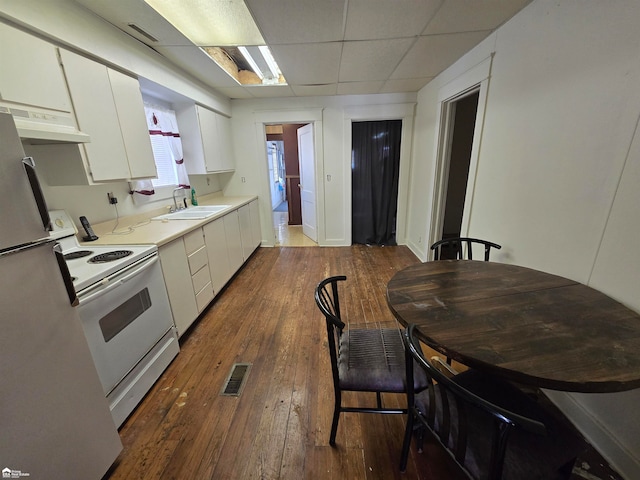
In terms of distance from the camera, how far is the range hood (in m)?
1.26

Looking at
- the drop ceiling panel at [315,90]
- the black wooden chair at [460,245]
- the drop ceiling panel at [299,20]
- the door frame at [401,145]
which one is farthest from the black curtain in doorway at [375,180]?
the black wooden chair at [460,245]

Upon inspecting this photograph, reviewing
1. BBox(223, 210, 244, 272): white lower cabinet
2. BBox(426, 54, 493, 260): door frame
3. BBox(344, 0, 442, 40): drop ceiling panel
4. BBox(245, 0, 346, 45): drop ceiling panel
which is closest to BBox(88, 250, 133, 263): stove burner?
BBox(223, 210, 244, 272): white lower cabinet

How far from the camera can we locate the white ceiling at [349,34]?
169 centimetres

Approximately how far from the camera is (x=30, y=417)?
89 cm

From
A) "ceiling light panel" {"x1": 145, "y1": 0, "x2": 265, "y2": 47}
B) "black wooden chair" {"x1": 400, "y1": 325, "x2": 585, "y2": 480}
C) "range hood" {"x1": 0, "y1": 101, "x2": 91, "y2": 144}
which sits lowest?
"black wooden chair" {"x1": 400, "y1": 325, "x2": 585, "y2": 480}

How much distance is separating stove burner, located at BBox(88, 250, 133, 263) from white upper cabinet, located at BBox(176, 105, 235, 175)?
6.40 feet

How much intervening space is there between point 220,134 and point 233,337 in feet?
A: 9.54

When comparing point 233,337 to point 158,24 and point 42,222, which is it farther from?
point 158,24

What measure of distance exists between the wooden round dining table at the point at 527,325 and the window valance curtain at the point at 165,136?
8.68 feet

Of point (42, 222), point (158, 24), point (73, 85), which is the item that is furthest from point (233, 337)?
point (158, 24)

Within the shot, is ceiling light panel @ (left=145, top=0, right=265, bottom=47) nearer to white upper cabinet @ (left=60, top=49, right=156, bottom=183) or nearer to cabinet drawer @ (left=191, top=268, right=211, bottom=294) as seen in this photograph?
white upper cabinet @ (left=60, top=49, right=156, bottom=183)

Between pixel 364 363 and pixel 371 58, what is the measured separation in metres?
2.77

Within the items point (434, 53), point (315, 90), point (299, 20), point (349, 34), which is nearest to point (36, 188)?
point (299, 20)

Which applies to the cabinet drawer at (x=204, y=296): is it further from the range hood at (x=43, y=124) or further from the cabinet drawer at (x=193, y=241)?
the range hood at (x=43, y=124)
